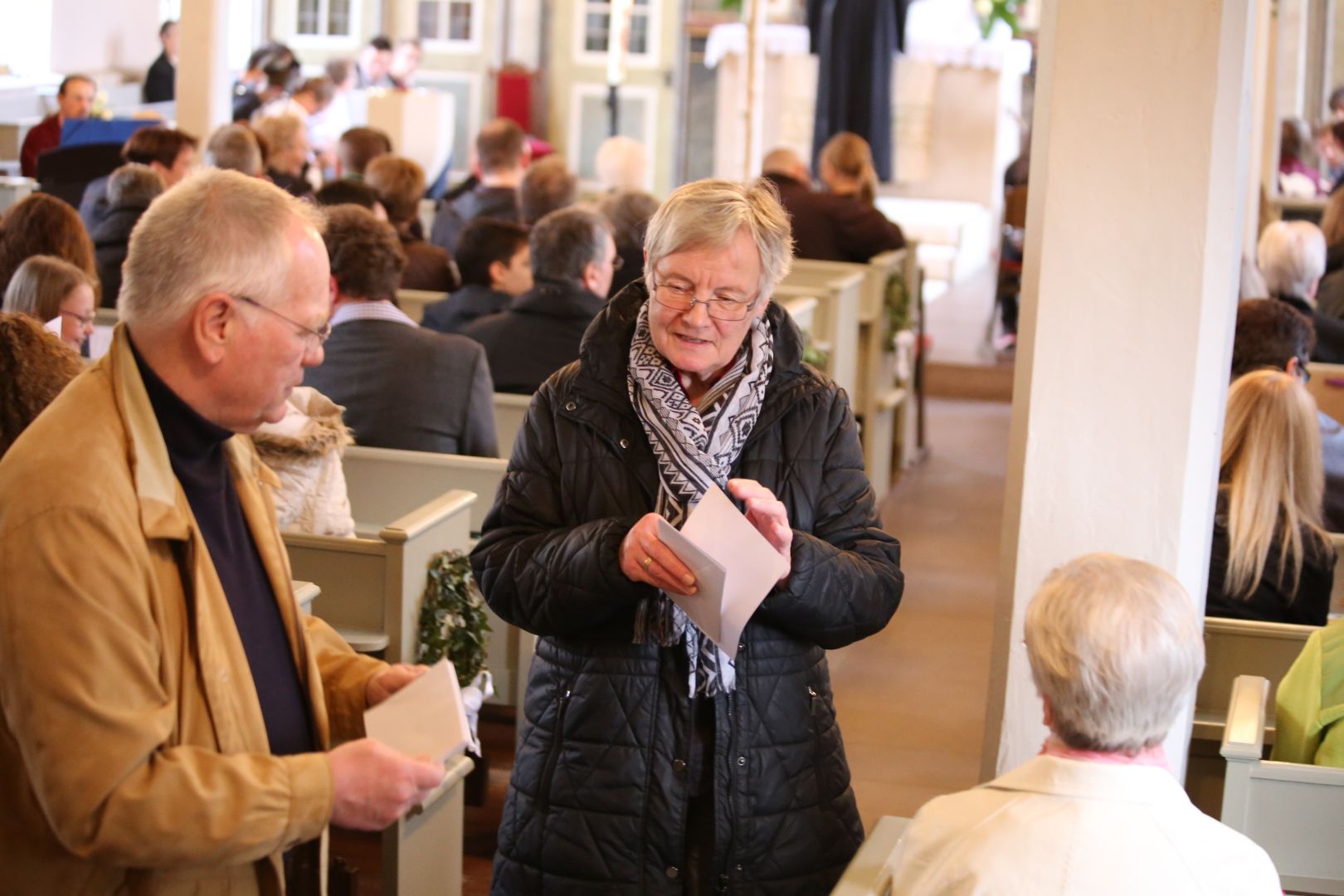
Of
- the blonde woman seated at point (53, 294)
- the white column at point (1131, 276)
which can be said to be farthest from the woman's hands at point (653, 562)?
the blonde woman seated at point (53, 294)

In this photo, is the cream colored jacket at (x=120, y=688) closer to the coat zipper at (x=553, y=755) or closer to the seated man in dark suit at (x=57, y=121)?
the coat zipper at (x=553, y=755)

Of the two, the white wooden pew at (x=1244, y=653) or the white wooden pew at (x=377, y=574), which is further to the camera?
the white wooden pew at (x=377, y=574)

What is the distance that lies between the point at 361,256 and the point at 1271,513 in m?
2.30

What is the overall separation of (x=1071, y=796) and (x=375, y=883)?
8.06 ft

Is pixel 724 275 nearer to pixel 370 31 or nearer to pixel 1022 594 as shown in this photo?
pixel 1022 594

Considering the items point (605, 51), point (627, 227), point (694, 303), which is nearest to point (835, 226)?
point (627, 227)

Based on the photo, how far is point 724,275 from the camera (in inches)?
87.6

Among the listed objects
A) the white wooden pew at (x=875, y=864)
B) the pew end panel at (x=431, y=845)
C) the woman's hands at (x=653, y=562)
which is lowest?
the pew end panel at (x=431, y=845)

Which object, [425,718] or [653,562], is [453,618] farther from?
[425,718]

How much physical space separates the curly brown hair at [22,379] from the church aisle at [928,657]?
8.15 feet

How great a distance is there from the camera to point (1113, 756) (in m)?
1.73

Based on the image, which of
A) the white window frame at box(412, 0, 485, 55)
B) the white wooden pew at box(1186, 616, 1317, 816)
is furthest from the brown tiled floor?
the white window frame at box(412, 0, 485, 55)

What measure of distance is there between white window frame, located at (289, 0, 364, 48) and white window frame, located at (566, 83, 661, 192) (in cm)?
238

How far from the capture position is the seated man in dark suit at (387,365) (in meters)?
4.27
